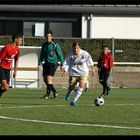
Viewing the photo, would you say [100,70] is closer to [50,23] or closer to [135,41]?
[135,41]

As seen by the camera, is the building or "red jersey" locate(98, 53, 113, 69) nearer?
"red jersey" locate(98, 53, 113, 69)

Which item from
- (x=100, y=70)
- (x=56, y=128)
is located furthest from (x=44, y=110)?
(x=100, y=70)

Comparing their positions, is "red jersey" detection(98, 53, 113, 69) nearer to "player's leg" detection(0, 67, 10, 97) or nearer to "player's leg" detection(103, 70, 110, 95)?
"player's leg" detection(103, 70, 110, 95)

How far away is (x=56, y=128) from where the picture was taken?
8.52m

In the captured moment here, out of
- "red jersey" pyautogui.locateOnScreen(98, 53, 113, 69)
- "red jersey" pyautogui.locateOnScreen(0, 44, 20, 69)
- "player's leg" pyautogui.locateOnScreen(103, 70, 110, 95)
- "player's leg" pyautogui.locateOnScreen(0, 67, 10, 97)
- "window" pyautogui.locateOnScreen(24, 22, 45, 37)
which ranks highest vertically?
"window" pyautogui.locateOnScreen(24, 22, 45, 37)

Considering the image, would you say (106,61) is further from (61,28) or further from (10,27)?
(61,28)

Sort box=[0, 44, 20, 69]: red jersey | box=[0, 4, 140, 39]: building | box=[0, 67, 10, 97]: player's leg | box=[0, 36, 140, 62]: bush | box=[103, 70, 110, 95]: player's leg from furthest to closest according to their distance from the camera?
box=[0, 4, 140, 39]: building
box=[0, 36, 140, 62]: bush
box=[103, 70, 110, 95]: player's leg
box=[0, 44, 20, 69]: red jersey
box=[0, 67, 10, 97]: player's leg

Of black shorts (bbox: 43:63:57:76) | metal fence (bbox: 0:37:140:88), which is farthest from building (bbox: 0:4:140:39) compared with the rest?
black shorts (bbox: 43:63:57:76)

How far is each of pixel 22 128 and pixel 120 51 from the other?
70.5ft

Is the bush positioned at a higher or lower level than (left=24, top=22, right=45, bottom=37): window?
lower

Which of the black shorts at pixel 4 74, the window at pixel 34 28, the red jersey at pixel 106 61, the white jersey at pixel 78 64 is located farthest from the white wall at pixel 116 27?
the black shorts at pixel 4 74

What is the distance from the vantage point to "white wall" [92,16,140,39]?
3522 centimetres

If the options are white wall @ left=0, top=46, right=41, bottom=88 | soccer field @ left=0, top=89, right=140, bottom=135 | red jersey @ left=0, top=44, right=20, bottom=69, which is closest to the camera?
soccer field @ left=0, top=89, right=140, bottom=135

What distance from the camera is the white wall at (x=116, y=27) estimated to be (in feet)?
116
